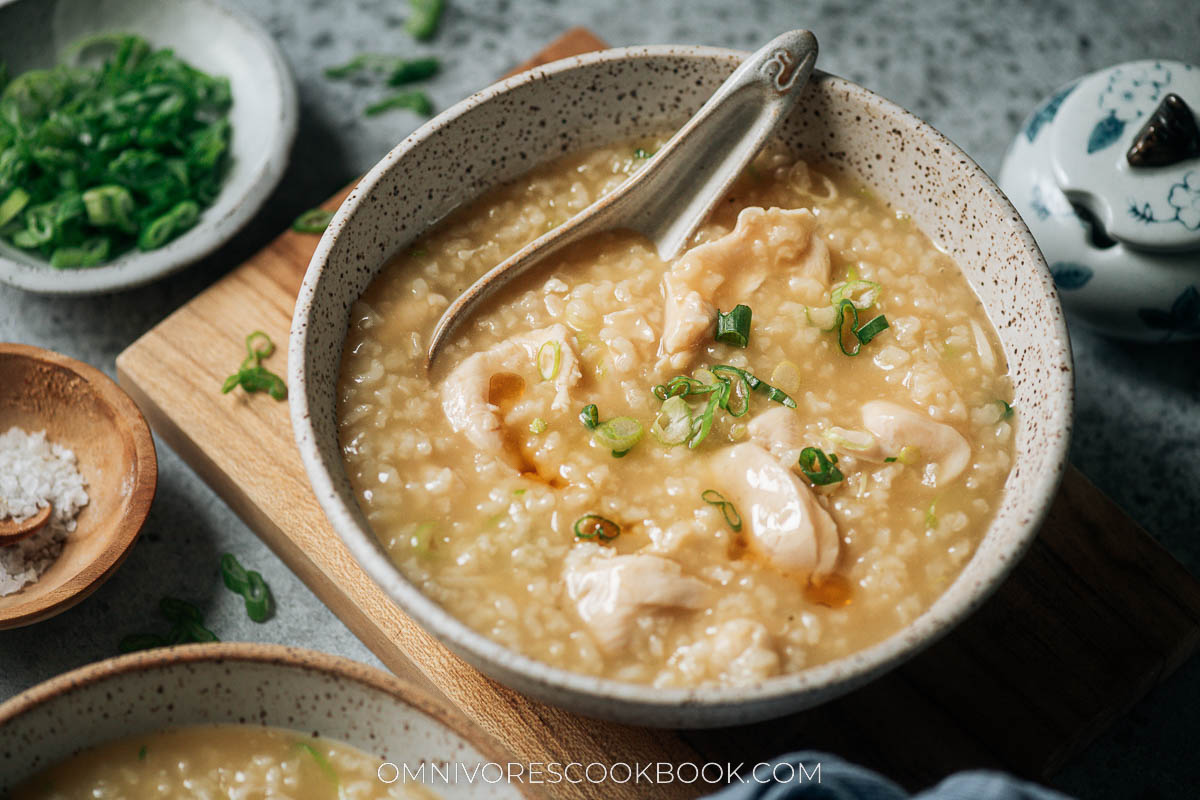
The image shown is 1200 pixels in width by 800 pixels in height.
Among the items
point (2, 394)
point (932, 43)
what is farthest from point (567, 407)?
point (932, 43)

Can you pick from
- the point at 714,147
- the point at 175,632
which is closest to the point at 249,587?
the point at 175,632

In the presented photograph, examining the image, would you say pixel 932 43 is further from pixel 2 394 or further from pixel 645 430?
pixel 2 394

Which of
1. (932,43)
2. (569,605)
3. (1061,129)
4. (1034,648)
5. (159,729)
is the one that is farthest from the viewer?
(932,43)

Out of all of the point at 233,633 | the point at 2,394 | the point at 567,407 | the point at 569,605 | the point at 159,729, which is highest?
the point at 567,407

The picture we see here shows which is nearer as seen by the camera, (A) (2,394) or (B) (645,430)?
(B) (645,430)

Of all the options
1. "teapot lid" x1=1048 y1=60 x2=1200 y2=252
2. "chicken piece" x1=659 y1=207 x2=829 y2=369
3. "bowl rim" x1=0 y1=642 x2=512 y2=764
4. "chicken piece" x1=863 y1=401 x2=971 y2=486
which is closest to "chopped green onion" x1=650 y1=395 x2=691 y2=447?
"chicken piece" x1=659 y1=207 x2=829 y2=369

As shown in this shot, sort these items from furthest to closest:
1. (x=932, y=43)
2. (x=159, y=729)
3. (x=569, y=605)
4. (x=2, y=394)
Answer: (x=932, y=43), (x=2, y=394), (x=159, y=729), (x=569, y=605)

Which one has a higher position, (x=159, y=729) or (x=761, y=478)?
(x=761, y=478)

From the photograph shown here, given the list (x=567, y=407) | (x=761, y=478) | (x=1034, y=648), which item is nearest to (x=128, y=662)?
(x=567, y=407)

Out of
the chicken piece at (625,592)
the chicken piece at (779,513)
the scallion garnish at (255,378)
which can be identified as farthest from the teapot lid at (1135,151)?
the scallion garnish at (255,378)
